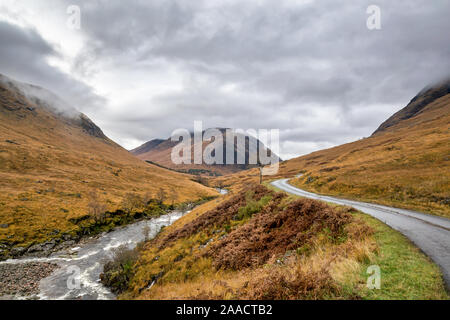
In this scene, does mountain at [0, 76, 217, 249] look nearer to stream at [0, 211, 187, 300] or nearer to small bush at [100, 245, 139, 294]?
stream at [0, 211, 187, 300]

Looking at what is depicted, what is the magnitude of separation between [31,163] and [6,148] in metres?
19.5

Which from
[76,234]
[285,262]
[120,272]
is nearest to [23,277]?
[120,272]

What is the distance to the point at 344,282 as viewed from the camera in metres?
6.38

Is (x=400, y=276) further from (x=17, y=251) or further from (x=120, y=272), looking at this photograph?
(x=17, y=251)

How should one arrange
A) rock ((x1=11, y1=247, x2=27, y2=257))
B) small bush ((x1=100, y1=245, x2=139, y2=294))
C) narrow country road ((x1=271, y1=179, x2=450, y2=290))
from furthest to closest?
rock ((x1=11, y1=247, x2=27, y2=257)), small bush ((x1=100, y1=245, x2=139, y2=294)), narrow country road ((x1=271, y1=179, x2=450, y2=290))

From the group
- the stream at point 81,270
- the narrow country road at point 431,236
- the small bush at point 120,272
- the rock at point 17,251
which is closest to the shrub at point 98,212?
the stream at point 81,270

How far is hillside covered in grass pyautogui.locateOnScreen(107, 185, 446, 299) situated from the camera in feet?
20.9

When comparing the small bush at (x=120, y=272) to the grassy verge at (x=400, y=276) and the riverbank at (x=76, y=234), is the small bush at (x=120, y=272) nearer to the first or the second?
the riverbank at (x=76, y=234)

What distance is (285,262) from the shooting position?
10.1 metres

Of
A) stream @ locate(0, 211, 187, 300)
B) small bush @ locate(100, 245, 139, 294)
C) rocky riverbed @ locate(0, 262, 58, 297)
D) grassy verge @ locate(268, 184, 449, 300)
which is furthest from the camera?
rocky riverbed @ locate(0, 262, 58, 297)

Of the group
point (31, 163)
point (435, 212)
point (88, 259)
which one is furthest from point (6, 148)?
point (435, 212)

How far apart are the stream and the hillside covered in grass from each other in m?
1.76

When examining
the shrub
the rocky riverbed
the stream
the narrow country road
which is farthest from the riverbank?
the narrow country road
